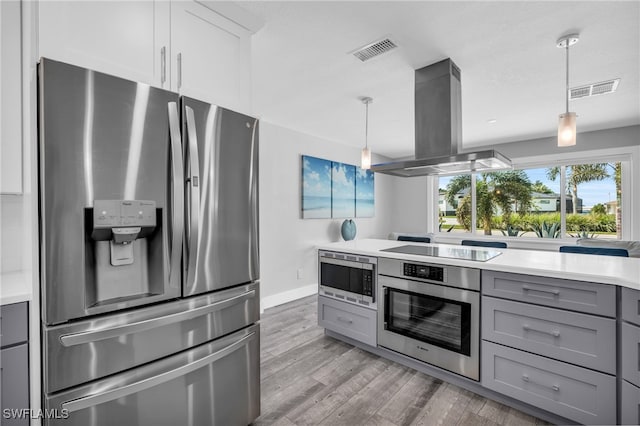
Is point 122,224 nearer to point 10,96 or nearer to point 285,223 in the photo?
point 10,96

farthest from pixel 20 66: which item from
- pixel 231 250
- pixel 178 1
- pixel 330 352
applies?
pixel 330 352

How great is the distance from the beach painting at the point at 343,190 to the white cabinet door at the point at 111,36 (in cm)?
359

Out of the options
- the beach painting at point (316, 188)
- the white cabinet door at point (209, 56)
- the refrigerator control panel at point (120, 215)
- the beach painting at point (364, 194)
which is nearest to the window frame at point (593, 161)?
the beach painting at point (364, 194)

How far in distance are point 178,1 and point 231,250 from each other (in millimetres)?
1352

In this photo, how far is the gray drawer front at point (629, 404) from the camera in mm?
1473

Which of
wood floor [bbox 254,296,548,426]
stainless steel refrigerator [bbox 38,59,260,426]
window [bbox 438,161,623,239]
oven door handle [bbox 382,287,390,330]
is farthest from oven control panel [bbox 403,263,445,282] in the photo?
window [bbox 438,161,623,239]

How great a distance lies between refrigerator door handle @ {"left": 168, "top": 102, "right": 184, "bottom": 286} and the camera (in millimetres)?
1375

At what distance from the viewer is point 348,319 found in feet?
9.15

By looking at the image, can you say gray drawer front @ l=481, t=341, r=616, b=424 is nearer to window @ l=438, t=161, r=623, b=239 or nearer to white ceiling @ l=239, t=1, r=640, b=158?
white ceiling @ l=239, t=1, r=640, b=158

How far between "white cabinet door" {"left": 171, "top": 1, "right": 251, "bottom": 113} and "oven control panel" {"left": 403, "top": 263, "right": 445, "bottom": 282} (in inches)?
65.7

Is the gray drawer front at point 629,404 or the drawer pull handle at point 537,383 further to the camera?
the drawer pull handle at point 537,383

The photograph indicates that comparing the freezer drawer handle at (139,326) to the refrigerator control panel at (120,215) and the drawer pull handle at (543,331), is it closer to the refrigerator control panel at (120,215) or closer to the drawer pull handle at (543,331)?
the refrigerator control panel at (120,215)

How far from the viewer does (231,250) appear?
5.27 ft

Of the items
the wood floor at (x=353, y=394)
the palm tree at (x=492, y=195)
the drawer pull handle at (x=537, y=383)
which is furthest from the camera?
the palm tree at (x=492, y=195)
